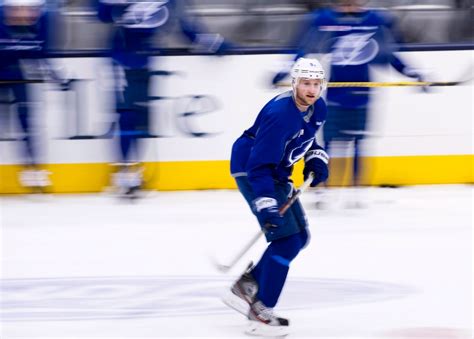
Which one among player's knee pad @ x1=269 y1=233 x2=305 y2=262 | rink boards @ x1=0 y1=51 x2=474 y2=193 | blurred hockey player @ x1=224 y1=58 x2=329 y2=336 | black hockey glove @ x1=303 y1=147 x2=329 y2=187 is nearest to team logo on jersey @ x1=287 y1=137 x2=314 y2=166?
blurred hockey player @ x1=224 y1=58 x2=329 y2=336

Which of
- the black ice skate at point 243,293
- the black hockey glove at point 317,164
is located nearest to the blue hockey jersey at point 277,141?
the black hockey glove at point 317,164

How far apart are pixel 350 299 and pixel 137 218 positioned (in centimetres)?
239

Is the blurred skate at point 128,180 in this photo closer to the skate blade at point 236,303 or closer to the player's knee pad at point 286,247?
the skate blade at point 236,303

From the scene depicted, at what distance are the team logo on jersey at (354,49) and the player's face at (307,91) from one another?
3.00m

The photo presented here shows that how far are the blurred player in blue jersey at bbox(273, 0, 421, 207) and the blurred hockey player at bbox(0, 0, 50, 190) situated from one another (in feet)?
6.07

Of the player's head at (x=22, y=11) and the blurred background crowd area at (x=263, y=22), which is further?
the blurred background crowd area at (x=263, y=22)

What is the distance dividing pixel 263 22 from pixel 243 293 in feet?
12.6

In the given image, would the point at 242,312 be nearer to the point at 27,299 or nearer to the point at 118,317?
the point at 118,317

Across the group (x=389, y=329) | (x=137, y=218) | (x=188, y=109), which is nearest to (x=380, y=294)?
(x=389, y=329)

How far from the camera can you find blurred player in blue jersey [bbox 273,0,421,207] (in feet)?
25.0

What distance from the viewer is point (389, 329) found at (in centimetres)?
491

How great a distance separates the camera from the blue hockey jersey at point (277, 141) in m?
4.58

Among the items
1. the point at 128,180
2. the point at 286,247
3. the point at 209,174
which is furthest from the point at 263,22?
the point at 286,247

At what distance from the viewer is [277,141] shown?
457 cm
